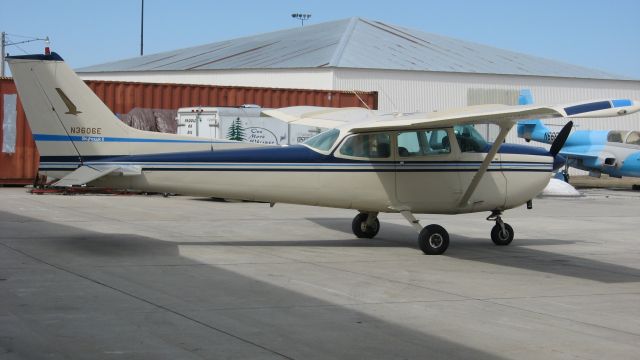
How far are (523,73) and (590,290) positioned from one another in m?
39.7

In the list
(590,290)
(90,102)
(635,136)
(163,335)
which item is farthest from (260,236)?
(635,136)

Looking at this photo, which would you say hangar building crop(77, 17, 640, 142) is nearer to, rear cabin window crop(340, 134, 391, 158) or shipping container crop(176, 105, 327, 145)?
shipping container crop(176, 105, 327, 145)

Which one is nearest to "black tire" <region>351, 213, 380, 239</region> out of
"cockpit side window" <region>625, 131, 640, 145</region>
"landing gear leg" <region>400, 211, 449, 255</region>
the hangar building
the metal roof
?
"landing gear leg" <region>400, 211, 449, 255</region>

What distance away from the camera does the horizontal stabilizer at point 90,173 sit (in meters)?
11.2

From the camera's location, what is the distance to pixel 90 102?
12273mm

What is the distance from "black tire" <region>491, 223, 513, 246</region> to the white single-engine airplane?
50 centimetres

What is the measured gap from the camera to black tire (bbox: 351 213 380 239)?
47.7 ft

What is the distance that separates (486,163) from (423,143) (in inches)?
39.8

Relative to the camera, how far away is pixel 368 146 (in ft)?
42.2

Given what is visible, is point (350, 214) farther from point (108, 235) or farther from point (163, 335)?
point (163, 335)

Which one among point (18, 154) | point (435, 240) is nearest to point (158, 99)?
point (18, 154)

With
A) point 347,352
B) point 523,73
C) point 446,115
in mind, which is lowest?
point 347,352

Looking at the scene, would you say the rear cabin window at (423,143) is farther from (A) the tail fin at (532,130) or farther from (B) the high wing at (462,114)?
(A) the tail fin at (532,130)

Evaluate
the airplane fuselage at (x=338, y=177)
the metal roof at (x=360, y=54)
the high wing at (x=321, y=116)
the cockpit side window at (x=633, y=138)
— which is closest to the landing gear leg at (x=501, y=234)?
the airplane fuselage at (x=338, y=177)
